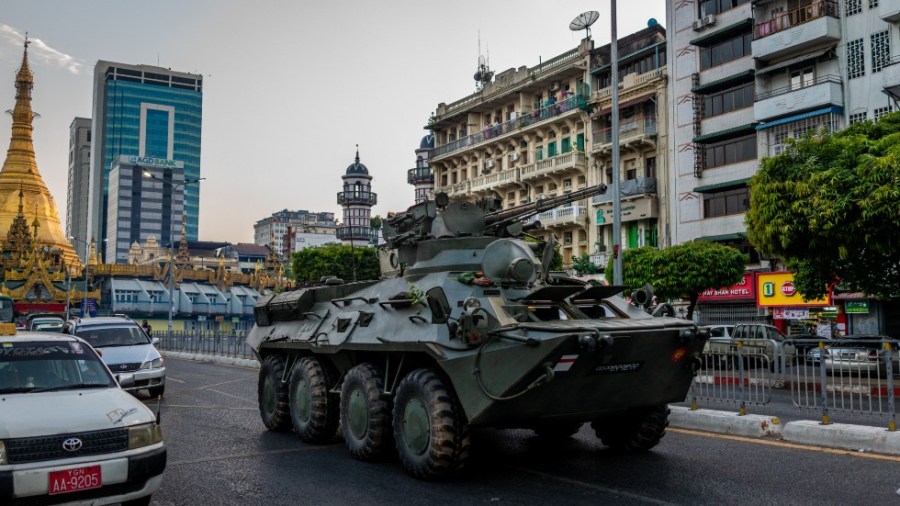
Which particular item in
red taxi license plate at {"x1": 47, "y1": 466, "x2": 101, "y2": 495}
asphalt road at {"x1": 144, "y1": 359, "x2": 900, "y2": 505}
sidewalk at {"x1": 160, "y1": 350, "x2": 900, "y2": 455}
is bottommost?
asphalt road at {"x1": 144, "y1": 359, "x2": 900, "y2": 505}

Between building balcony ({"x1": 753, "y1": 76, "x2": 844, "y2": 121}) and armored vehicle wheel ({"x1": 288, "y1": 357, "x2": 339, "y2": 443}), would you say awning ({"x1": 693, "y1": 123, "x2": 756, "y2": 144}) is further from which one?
armored vehicle wheel ({"x1": 288, "y1": 357, "x2": 339, "y2": 443})

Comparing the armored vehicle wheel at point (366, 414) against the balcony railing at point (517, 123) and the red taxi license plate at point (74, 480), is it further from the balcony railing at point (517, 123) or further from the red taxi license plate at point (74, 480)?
the balcony railing at point (517, 123)

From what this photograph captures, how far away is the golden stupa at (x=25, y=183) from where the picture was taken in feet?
236

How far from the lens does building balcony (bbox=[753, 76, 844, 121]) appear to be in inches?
1174

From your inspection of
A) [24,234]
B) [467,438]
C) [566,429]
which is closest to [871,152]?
[566,429]

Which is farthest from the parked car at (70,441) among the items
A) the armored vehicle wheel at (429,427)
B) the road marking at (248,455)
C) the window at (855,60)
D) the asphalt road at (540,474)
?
the window at (855,60)

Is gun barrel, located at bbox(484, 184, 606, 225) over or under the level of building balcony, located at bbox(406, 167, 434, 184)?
under

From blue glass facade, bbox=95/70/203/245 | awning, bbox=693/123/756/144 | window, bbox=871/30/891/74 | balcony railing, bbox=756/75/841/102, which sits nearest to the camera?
window, bbox=871/30/891/74

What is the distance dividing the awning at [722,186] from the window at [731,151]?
0.96 meters

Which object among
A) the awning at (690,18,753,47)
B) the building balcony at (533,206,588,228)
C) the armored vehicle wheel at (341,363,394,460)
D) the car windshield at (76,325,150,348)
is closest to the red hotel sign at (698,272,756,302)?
the building balcony at (533,206,588,228)

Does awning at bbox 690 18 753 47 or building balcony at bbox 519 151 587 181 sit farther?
building balcony at bbox 519 151 587 181

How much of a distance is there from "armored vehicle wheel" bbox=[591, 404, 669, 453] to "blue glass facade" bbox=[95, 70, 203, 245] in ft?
505

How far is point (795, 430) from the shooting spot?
9.54m

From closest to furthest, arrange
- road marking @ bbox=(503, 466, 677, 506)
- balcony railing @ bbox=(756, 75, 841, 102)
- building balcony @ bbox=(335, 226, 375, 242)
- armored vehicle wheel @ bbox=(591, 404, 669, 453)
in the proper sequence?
road marking @ bbox=(503, 466, 677, 506), armored vehicle wheel @ bbox=(591, 404, 669, 453), balcony railing @ bbox=(756, 75, 841, 102), building balcony @ bbox=(335, 226, 375, 242)
